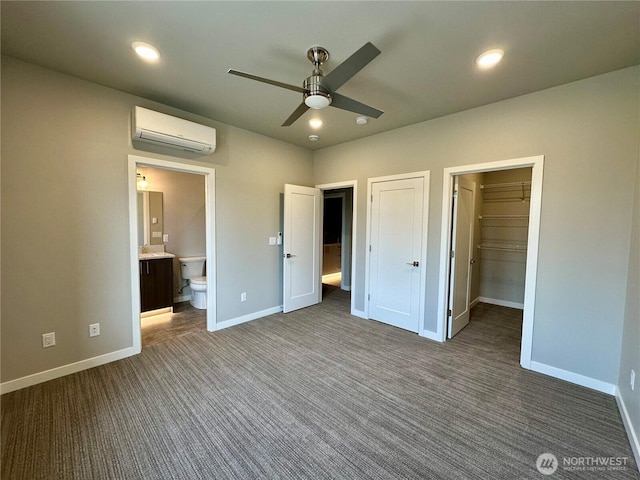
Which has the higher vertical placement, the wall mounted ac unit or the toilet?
the wall mounted ac unit

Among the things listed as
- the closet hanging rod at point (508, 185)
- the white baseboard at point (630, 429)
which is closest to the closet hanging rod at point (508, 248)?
the closet hanging rod at point (508, 185)

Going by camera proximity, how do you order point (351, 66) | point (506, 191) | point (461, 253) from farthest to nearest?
point (506, 191) < point (461, 253) < point (351, 66)

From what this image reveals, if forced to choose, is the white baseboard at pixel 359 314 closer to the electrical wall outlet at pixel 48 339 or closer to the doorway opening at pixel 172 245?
the doorway opening at pixel 172 245

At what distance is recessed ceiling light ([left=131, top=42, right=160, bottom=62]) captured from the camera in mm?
1979

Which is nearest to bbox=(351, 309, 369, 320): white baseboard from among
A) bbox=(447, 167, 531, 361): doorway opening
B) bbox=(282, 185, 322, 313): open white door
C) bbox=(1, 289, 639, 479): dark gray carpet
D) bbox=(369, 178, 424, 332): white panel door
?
bbox=(369, 178, 424, 332): white panel door

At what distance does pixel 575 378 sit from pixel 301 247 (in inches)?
137

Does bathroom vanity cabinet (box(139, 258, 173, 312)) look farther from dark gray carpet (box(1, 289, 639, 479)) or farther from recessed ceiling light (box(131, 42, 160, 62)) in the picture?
recessed ceiling light (box(131, 42, 160, 62))

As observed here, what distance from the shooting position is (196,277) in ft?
15.6

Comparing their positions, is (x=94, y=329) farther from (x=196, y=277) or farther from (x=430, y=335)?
(x=430, y=335)

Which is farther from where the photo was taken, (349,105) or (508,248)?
(508,248)

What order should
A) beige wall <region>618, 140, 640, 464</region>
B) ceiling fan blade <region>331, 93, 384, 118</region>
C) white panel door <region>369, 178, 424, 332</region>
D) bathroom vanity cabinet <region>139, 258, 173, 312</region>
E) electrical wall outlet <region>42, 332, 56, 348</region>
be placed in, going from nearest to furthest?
beige wall <region>618, 140, 640, 464</region> < ceiling fan blade <region>331, 93, 384, 118</region> < electrical wall outlet <region>42, 332, 56, 348</region> < white panel door <region>369, 178, 424, 332</region> < bathroom vanity cabinet <region>139, 258, 173, 312</region>

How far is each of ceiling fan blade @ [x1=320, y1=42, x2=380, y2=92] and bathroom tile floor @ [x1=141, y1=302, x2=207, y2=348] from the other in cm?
331

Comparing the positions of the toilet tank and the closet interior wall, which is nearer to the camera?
the closet interior wall

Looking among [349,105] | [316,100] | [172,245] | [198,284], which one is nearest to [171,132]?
[316,100]
